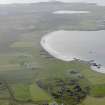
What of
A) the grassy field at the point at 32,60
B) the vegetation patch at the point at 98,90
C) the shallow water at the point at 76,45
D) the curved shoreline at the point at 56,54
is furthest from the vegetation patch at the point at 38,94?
the shallow water at the point at 76,45

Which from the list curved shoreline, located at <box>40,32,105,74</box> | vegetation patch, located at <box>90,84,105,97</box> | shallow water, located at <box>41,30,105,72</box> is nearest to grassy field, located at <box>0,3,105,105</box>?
vegetation patch, located at <box>90,84,105,97</box>

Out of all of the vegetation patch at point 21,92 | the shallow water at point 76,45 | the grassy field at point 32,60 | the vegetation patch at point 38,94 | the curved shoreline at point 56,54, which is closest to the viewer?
the vegetation patch at point 38,94

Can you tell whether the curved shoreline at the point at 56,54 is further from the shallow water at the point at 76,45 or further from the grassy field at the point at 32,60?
the grassy field at the point at 32,60

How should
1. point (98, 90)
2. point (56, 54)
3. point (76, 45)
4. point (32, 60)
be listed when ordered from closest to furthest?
point (98, 90) → point (32, 60) → point (56, 54) → point (76, 45)

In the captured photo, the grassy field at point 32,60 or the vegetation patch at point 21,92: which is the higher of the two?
the vegetation patch at point 21,92

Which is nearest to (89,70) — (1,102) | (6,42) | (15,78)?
(15,78)

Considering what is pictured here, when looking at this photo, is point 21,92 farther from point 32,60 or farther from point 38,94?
point 32,60

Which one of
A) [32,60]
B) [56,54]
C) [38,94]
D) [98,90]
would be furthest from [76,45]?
[38,94]

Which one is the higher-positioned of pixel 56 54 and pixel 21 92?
pixel 21 92

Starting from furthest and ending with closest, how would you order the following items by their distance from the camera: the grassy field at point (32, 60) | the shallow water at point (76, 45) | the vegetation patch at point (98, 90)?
1. the shallow water at point (76, 45)
2. the grassy field at point (32, 60)
3. the vegetation patch at point (98, 90)
